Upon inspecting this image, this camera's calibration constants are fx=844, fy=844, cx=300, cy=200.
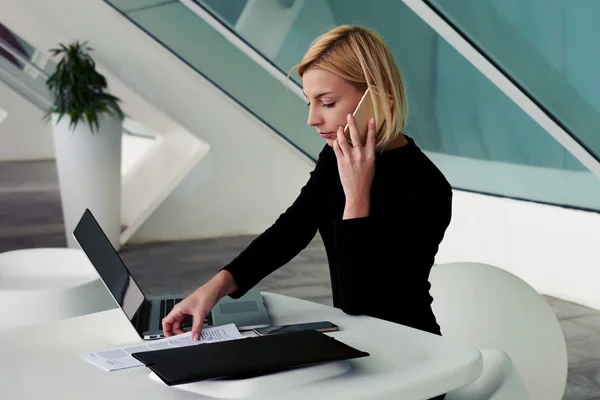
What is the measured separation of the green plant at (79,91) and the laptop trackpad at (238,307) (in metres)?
4.83

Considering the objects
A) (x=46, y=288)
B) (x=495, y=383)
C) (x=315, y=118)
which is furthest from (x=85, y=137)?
(x=495, y=383)

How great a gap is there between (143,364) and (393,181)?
881mm

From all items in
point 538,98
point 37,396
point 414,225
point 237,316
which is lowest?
point 37,396

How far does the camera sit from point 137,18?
7250 millimetres

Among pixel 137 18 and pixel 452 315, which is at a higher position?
pixel 137 18

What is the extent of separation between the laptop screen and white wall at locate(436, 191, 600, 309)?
4026 millimetres

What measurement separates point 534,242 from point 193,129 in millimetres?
3244

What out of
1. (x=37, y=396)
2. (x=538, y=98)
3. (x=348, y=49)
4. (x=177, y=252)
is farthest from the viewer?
(x=177, y=252)

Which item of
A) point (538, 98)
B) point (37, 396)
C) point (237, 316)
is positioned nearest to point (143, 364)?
point (37, 396)

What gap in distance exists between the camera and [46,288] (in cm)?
328

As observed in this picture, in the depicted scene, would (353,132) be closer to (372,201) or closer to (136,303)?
(372,201)

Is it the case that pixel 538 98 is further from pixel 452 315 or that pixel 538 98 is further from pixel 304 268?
pixel 304 268

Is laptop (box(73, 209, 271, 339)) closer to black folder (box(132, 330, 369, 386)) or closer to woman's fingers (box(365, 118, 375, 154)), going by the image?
black folder (box(132, 330, 369, 386))

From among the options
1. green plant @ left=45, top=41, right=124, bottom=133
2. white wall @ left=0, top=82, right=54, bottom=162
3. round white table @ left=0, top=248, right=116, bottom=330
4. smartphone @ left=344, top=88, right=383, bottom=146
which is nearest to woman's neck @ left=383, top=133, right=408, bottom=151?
smartphone @ left=344, top=88, right=383, bottom=146
